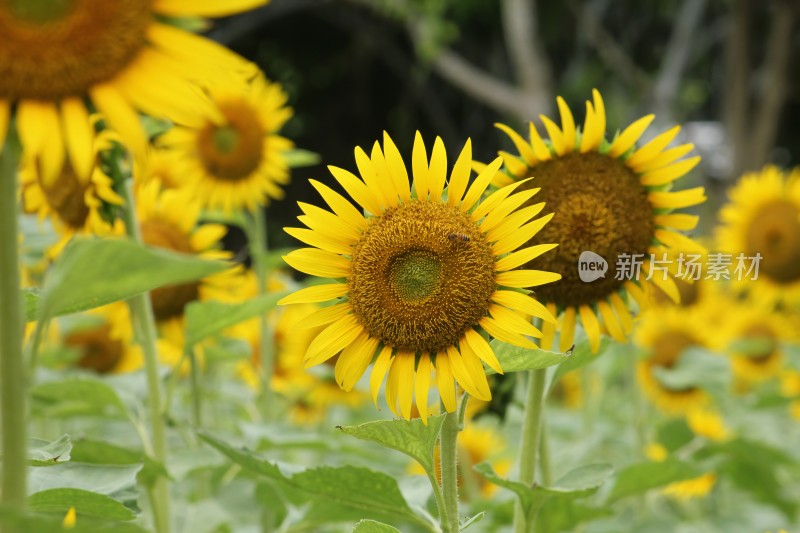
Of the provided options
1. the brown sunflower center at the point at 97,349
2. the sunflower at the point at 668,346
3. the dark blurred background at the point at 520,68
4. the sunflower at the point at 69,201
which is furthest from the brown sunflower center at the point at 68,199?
the dark blurred background at the point at 520,68

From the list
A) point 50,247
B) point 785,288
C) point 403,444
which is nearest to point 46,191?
point 50,247

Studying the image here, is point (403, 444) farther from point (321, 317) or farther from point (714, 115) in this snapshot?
point (714, 115)

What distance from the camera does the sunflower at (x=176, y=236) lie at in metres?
1.67

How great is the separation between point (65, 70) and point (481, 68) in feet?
34.0

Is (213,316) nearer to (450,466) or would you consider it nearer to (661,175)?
(450,466)

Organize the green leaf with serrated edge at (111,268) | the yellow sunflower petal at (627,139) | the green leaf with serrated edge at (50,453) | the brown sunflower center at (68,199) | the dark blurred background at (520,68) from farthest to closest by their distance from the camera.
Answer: the dark blurred background at (520,68), the brown sunflower center at (68,199), the yellow sunflower petal at (627,139), the green leaf with serrated edge at (50,453), the green leaf with serrated edge at (111,268)

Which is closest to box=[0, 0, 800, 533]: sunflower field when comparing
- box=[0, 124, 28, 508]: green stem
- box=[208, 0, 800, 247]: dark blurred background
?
box=[0, 124, 28, 508]: green stem

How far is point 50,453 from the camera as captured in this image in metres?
0.77

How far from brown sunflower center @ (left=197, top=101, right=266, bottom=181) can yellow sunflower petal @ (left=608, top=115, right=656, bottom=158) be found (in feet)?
3.89

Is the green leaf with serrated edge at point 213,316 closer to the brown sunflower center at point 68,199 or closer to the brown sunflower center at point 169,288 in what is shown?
the brown sunflower center at point 68,199

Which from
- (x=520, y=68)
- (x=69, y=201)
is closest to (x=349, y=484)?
(x=69, y=201)

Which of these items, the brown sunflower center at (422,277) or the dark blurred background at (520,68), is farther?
the dark blurred background at (520,68)

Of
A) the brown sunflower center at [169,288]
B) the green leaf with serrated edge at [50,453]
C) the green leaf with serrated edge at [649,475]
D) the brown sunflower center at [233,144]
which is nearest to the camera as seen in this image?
the green leaf with serrated edge at [50,453]

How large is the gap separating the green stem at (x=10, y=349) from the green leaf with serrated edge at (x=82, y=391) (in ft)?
Answer: 2.13
